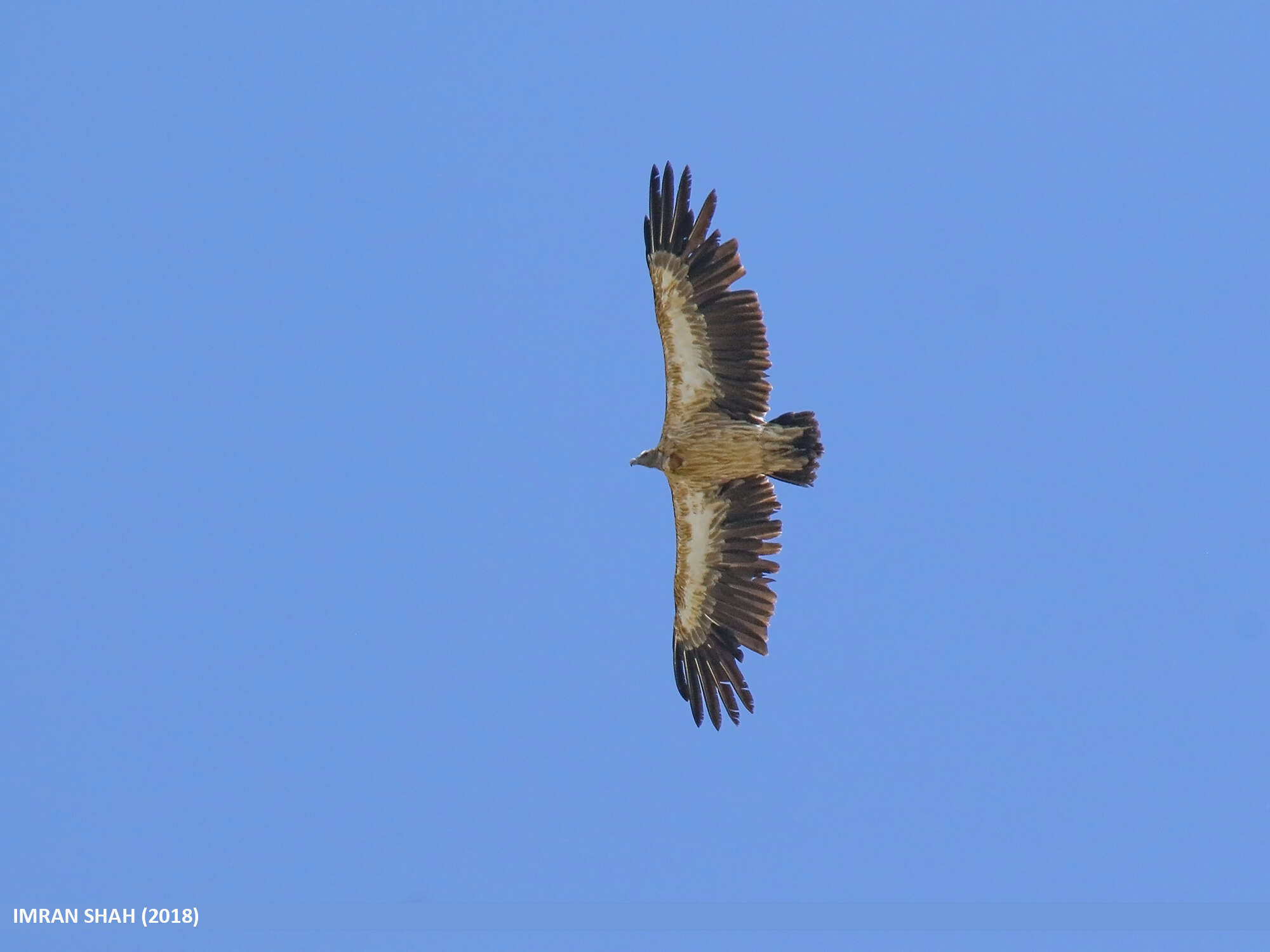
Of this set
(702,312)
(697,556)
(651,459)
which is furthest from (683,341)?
(697,556)

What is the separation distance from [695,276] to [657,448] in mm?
2123

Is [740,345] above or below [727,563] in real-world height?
above

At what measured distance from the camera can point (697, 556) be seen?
843 inches

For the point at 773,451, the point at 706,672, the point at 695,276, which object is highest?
the point at 695,276

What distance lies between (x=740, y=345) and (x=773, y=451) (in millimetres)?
1256

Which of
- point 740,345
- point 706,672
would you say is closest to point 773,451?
point 740,345

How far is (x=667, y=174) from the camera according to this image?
65.4 ft

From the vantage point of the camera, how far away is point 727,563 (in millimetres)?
21312

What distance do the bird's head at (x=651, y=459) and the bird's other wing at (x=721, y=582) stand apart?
1.09 ft

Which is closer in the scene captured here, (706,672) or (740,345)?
(740,345)

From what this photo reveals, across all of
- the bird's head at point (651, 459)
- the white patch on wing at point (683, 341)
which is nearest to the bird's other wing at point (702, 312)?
the white patch on wing at point (683, 341)

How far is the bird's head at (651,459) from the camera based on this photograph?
2078cm

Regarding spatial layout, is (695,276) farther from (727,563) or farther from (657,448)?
(727,563)

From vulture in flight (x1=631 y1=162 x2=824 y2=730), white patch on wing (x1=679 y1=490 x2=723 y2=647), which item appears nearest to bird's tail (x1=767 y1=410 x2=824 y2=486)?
vulture in flight (x1=631 y1=162 x2=824 y2=730)
